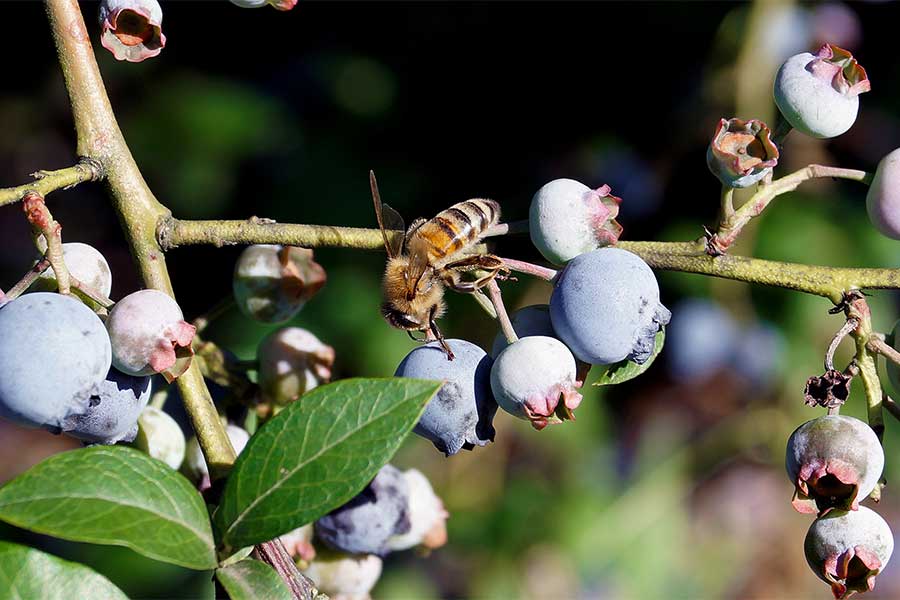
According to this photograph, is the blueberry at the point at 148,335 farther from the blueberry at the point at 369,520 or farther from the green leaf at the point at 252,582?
the blueberry at the point at 369,520

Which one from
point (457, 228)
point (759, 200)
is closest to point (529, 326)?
point (457, 228)

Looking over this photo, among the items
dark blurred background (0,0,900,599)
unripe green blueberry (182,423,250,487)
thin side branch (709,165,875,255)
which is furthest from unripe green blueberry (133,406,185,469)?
A: dark blurred background (0,0,900,599)

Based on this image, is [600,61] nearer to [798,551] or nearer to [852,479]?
[798,551]

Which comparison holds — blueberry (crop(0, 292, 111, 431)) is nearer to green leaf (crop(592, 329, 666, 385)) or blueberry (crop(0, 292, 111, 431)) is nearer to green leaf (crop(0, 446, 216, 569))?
green leaf (crop(0, 446, 216, 569))

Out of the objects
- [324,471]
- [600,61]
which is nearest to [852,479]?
[324,471]

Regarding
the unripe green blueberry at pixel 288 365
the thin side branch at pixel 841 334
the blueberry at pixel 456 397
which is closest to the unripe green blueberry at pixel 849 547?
the thin side branch at pixel 841 334

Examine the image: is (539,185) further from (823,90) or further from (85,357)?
A: (85,357)
